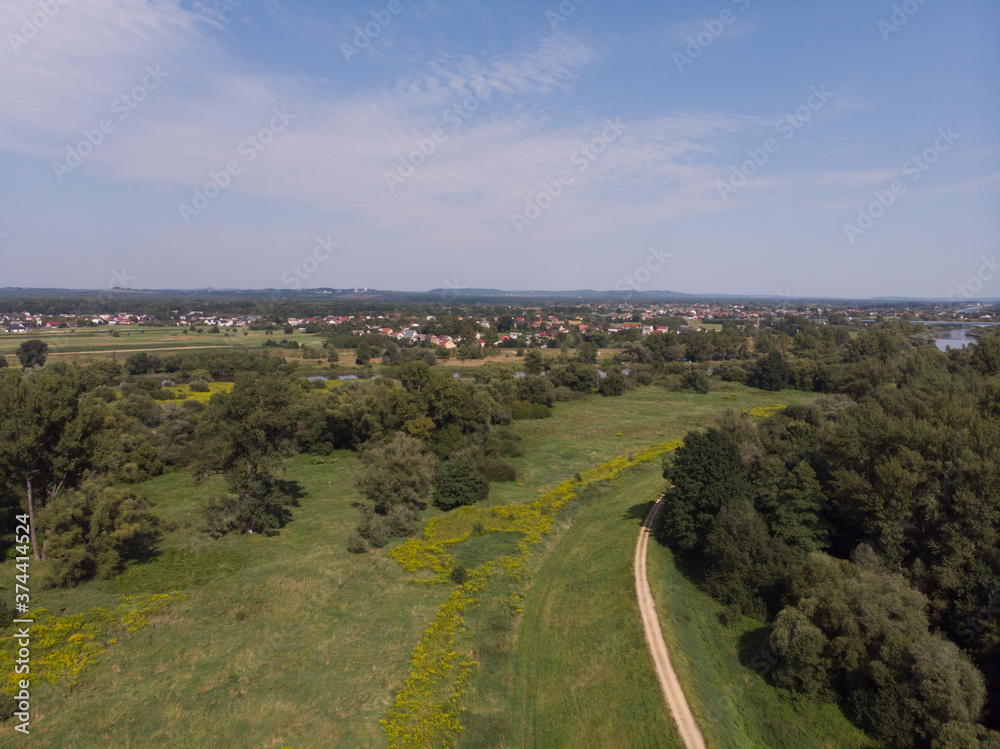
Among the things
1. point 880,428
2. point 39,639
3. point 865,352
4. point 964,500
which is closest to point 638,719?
point 964,500

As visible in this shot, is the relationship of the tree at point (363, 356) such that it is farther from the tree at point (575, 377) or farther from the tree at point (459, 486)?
the tree at point (459, 486)

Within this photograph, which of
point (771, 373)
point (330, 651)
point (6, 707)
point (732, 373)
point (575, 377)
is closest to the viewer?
point (6, 707)

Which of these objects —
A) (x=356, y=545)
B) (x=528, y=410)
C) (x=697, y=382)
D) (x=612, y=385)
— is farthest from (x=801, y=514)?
(x=697, y=382)

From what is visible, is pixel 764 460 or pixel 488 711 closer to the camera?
pixel 488 711

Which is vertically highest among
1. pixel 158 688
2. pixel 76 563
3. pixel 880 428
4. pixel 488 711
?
pixel 880 428

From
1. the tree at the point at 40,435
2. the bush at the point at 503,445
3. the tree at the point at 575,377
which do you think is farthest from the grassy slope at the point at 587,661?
the tree at the point at 575,377

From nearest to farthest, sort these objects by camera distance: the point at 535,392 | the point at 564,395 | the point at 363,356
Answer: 1. the point at 535,392
2. the point at 564,395
3. the point at 363,356

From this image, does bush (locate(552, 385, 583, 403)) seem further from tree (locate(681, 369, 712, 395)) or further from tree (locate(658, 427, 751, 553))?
tree (locate(658, 427, 751, 553))

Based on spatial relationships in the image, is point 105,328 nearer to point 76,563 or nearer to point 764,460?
point 76,563

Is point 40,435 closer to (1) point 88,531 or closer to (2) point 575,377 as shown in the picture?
(1) point 88,531
